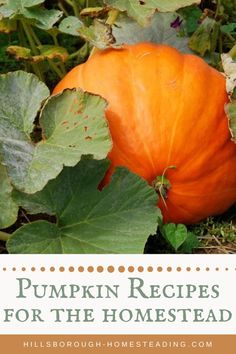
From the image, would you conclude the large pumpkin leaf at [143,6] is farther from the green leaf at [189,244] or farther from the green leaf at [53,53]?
the green leaf at [189,244]

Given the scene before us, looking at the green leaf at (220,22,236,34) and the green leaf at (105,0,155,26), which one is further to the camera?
the green leaf at (220,22,236,34)

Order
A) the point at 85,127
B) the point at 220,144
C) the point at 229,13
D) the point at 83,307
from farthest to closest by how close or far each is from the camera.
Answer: the point at 229,13 → the point at 220,144 → the point at 85,127 → the point at 83,307

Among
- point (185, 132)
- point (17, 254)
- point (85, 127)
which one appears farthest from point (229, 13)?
point (17, 254)

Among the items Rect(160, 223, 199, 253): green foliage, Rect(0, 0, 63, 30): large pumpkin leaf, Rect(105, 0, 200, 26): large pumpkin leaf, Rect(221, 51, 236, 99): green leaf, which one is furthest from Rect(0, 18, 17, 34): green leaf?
Rect(160, 223, 199, 253): green foliage

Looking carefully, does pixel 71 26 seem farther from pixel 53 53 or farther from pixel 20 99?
pixel 20 99

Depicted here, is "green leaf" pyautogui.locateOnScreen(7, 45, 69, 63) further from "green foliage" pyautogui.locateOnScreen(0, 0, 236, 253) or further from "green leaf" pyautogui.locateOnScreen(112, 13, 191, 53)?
"green leaf" pyautogui.locateOnScreen(112, 13, 191, 53)

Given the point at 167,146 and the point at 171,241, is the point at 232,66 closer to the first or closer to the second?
the point at 167,146

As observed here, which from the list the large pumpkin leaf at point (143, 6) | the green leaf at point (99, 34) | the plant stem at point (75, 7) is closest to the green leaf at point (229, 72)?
the large pumpkin leaf at point (143, 6)
